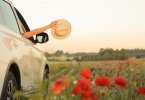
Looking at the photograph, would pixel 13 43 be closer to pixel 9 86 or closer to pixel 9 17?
pixel 9 86

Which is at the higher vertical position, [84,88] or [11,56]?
[11,56]

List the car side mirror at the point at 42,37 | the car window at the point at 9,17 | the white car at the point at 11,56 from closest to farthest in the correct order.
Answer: the white car at the point at 11,56, the car window at the point at 9,17, the car side mirror at the point at 42,37

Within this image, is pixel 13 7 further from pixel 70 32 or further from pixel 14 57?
pixel 14 57

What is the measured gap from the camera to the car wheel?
5656 millimetres

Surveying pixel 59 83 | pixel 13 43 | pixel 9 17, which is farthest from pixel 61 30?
pixel 59 83

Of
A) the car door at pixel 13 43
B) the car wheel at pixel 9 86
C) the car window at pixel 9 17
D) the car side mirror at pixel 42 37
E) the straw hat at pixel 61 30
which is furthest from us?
the car side mirror at pixel 42 37

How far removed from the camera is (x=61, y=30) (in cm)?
787

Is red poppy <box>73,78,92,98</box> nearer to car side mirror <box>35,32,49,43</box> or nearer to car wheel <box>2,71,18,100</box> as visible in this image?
car wheel <box>2,71,18,100</box>

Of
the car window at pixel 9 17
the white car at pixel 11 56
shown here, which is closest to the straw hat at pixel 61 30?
the white car at pixel 11 56

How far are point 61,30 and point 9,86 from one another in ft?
7.05

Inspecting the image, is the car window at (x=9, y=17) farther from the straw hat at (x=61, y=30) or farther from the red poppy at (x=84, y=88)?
the red poppy at (x=84, y=88)

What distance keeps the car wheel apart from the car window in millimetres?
832

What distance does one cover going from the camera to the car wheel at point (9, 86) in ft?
18.6

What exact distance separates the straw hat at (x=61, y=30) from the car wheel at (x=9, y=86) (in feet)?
5.17
